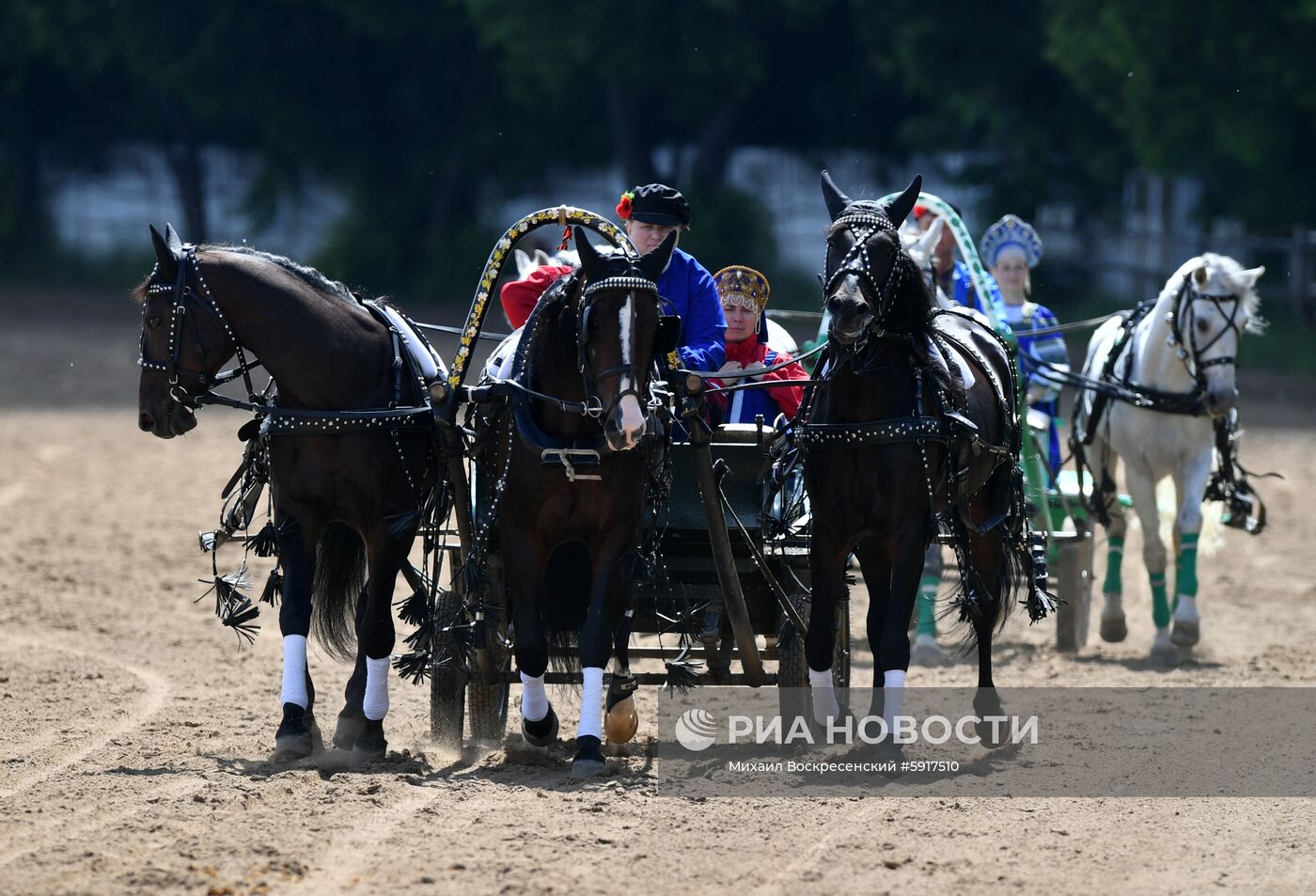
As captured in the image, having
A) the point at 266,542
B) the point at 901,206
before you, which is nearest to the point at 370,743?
the point at 266,542

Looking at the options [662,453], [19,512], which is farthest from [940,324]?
[19,512]

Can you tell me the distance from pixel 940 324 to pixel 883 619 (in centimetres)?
138

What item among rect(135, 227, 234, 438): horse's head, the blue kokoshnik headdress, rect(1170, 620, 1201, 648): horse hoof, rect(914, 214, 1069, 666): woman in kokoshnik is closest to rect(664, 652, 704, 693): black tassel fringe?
rect(135, 227, 234, 438): horse's head

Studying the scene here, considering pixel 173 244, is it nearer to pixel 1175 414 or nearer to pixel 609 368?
pixel 609 368

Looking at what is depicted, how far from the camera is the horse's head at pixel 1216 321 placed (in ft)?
29.3

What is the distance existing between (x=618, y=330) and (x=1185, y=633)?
15.5 ft

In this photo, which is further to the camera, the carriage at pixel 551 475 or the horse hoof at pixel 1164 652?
the horse hoof at pixel 1164 652

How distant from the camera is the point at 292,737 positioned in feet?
20.6

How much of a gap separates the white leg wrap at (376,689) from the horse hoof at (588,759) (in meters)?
0.78

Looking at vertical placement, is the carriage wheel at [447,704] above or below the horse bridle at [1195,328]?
below

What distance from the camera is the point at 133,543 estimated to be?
466 inches

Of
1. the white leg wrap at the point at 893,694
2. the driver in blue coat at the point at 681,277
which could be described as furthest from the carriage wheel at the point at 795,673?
the driver in blue coat at the point at 681,277

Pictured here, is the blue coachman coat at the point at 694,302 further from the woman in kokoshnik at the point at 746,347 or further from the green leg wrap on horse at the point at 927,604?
the green leg wrap on horse at the point at 927,604

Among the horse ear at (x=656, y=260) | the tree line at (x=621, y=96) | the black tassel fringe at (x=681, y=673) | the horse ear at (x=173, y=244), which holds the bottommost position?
the black tassel fringe at (x=681, y=673)
